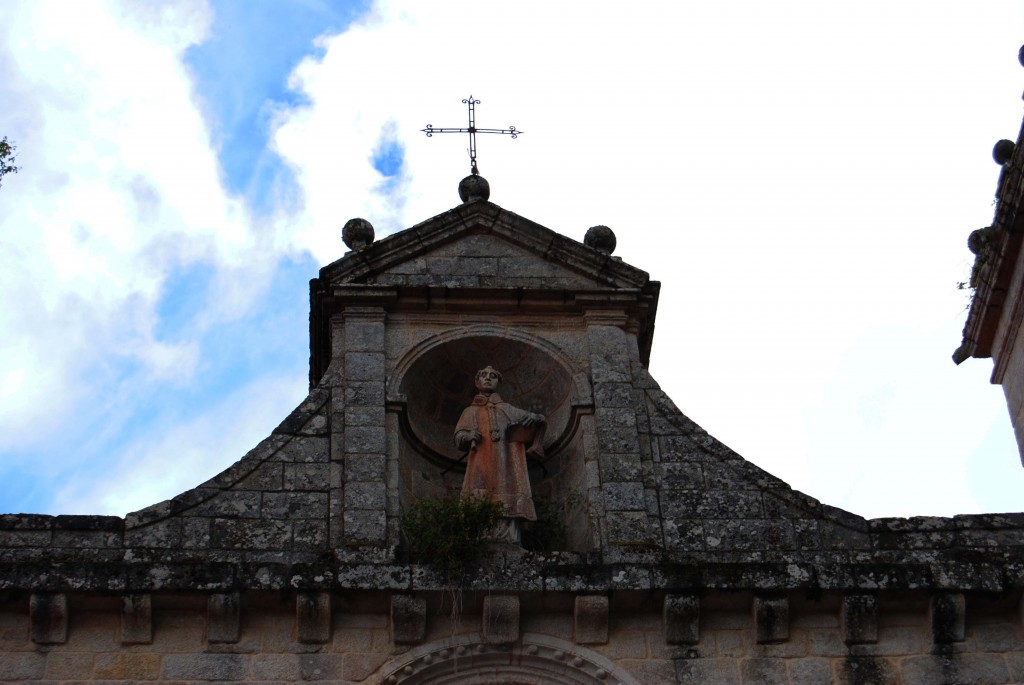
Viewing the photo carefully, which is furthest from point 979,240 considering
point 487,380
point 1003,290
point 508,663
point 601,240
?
point 508,663

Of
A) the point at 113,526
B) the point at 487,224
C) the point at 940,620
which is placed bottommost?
the point at 940,620

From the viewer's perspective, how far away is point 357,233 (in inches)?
491

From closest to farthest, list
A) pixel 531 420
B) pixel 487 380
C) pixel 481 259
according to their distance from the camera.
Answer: pixel 531 420 < pixel 487 380 < pixel 481 259

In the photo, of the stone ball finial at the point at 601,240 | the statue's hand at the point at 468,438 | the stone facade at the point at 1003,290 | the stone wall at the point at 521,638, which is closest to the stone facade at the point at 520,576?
the stone wall at the point at 521,638

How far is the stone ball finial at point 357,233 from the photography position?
12.4m

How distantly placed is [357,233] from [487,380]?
5.01 ft

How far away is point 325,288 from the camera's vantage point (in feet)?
39.9

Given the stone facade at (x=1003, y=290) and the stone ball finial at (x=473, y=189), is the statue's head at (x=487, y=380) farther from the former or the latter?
the stone facade at (x=1003, y=290)

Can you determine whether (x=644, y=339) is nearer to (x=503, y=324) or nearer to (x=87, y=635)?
(x=503, y=324)

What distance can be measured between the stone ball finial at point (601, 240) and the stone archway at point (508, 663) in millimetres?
3485

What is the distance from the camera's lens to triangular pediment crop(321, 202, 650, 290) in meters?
12.2

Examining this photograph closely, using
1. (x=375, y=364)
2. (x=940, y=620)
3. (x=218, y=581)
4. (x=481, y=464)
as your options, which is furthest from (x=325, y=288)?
(x=940, y=620)

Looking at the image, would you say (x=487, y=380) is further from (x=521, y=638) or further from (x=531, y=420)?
(x=521, y=638)

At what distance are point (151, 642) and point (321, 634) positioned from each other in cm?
98
